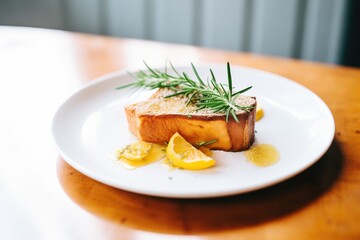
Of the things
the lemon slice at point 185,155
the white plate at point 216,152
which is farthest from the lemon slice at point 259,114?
the lemon slice at point 185,155

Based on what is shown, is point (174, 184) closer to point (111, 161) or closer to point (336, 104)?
point (111, 161)


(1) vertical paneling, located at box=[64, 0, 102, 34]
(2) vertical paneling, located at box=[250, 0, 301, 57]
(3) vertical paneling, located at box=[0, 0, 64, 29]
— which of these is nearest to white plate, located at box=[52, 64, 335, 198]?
(2) vertical paneling, located at box=[250, 0, 301, 57]

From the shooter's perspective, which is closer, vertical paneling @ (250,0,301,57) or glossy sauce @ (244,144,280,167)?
glossy sauce @ (244,144,280,167)

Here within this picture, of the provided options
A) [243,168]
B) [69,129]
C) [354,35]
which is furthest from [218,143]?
[354,35]

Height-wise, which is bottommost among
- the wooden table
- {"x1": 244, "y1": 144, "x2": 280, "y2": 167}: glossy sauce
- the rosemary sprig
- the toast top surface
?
the wooden table

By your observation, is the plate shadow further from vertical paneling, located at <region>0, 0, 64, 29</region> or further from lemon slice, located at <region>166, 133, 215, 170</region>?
vertical paneling, located at <region>0, 0, 64, 29</region>

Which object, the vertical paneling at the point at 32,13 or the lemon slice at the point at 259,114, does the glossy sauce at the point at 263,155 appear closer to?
the lemon slice at the point at 259,114

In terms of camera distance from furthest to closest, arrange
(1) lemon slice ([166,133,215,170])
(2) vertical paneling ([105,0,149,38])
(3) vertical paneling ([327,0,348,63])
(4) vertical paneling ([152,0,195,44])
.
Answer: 1. (2) vertical paneling ([105,0,149,38])
2. (4) vertical paneling ([152,0,195,44])
3. (3) vertical paneling ([327,0,348,63])
4. (1) lemon slice ([166,133,215,170])
